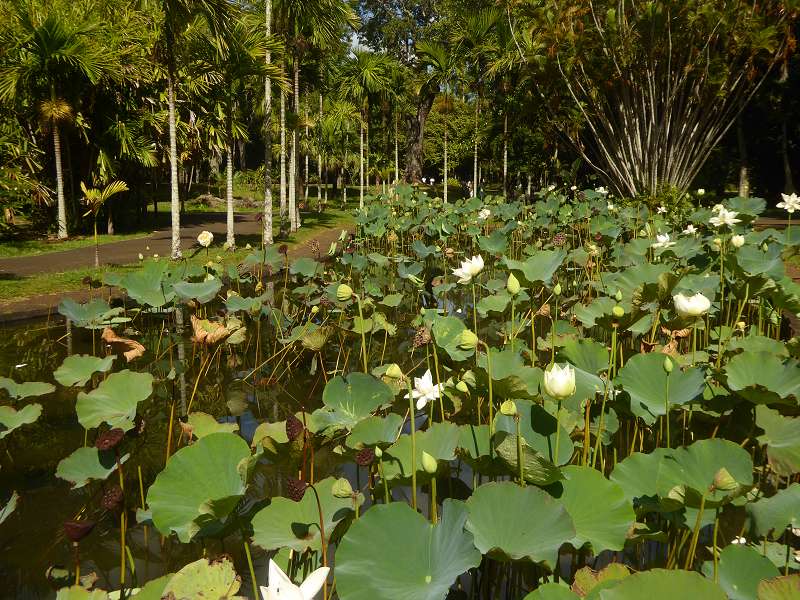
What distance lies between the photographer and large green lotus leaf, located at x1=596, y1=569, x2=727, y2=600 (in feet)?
2.64

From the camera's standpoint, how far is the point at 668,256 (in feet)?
13.7

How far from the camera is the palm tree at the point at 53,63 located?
10133 millimetres

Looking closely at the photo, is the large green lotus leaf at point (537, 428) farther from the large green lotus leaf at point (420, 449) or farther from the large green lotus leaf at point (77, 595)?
the large green lotus leaf at point (77, 595)

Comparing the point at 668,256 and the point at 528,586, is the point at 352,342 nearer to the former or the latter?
the point at 668,256

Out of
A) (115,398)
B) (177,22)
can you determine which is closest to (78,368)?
(115,398)

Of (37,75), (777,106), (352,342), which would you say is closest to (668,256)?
(352,342)

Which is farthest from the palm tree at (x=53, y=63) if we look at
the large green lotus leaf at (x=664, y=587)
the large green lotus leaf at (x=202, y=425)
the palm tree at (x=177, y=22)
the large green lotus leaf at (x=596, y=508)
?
the large green lotus leaf at (x=664, y=587)

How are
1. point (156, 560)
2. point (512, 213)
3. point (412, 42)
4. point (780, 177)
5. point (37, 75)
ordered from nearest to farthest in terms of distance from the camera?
point (156, 560)
point (512, 213)
point (37, 75)
point (780, 177)
point (412, 42)

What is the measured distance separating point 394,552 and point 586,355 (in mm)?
1340

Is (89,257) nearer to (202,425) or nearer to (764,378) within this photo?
(202,425)

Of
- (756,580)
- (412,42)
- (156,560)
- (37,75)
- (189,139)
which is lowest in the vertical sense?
(156,560)

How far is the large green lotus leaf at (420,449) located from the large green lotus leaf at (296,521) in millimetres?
161

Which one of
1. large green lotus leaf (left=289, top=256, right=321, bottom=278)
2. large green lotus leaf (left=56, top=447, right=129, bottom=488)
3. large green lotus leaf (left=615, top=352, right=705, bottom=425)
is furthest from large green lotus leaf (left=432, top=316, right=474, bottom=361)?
large green lotus leaf (left=289, top=256, right=321, bottom=278)

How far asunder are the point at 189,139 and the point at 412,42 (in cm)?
1946
